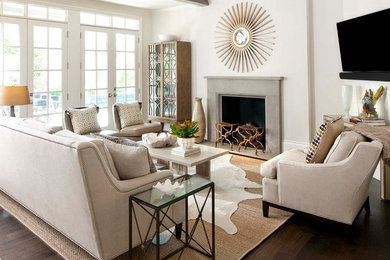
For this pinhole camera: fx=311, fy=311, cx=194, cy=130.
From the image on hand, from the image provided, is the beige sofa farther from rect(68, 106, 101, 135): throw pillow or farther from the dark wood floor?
rect(68, 106, 101, 135): throw pillow

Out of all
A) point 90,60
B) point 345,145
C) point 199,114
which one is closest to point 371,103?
point 345,145

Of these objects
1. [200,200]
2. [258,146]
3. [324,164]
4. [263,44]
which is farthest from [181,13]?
[324,164]

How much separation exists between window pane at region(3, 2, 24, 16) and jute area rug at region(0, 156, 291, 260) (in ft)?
10.6

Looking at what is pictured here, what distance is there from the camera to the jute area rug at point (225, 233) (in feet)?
7.63

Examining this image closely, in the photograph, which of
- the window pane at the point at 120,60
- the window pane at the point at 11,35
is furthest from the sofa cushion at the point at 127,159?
the window pane at the point at 120,60

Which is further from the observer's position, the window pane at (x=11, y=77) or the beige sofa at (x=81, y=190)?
the window pane at (x=11, y=77)

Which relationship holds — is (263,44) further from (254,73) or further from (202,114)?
(202,114)

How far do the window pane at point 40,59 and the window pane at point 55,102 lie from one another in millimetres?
501

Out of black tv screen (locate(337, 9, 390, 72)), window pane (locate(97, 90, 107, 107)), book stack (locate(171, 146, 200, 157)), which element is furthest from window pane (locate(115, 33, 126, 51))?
black tv screen (locate(337, 9, 390, 72))

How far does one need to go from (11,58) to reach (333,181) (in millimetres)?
5129

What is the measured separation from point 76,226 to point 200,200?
57.6 inches

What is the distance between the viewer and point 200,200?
3.32 m

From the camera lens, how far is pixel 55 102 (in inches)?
225

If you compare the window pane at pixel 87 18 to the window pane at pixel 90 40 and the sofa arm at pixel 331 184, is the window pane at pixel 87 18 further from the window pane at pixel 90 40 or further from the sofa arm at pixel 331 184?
the sofa arm at pixel 331 184
